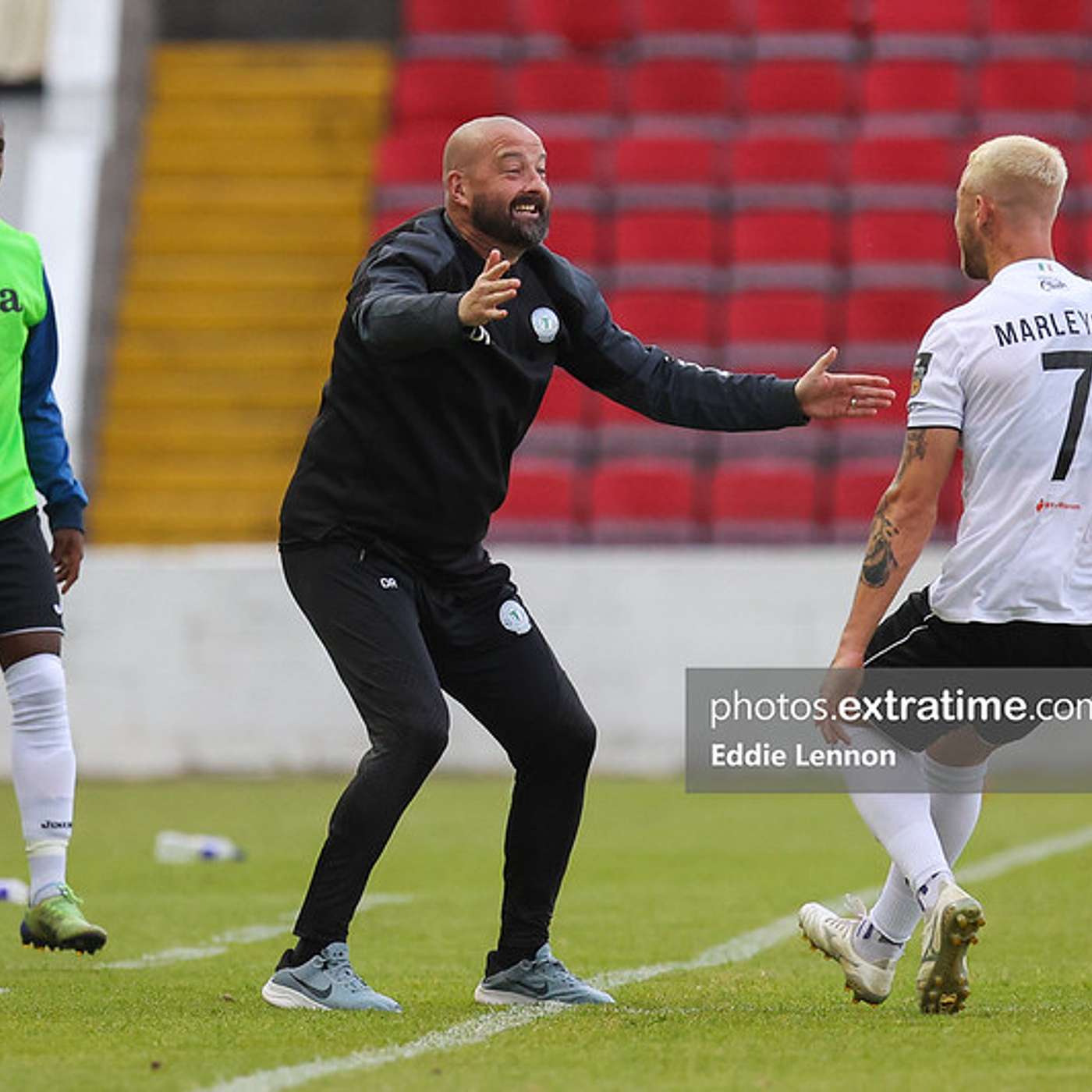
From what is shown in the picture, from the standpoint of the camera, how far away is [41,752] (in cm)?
639

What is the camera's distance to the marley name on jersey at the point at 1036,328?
17.1 ft

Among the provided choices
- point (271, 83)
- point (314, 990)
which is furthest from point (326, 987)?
point (271, 83)

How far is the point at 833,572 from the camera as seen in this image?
547 inches

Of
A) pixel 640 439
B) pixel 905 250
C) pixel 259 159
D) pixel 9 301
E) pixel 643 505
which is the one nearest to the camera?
pixel 9 301

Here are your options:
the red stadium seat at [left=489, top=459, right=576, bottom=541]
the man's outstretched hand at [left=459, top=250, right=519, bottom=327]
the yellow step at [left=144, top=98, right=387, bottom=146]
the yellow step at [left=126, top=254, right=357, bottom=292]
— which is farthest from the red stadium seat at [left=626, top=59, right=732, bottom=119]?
the man's outstretched hand at [left=459, top=250, right=519, bottom=327]

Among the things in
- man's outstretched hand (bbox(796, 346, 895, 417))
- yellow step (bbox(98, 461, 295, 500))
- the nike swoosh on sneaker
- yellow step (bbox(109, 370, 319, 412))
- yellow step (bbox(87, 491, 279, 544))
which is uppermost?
man's outstretched hand (bbox(796, 346, 895, 417))

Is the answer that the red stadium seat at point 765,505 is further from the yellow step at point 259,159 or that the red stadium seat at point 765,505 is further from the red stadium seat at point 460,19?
the red stadium seat at point 460,19

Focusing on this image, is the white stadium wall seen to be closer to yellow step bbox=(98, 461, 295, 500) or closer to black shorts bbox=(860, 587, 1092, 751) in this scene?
yellow step bbox=(98, 461, 295, 500)

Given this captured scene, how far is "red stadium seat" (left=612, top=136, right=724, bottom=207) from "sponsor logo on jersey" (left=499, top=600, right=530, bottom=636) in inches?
463

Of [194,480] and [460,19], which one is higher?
[460,19]

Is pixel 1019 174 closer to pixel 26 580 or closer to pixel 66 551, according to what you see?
pixel 26 580

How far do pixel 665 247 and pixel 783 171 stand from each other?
3.35ft

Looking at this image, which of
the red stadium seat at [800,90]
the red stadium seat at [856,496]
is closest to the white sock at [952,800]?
the red stadium seat at [856,496]

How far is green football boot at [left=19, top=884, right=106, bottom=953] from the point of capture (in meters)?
6.00
